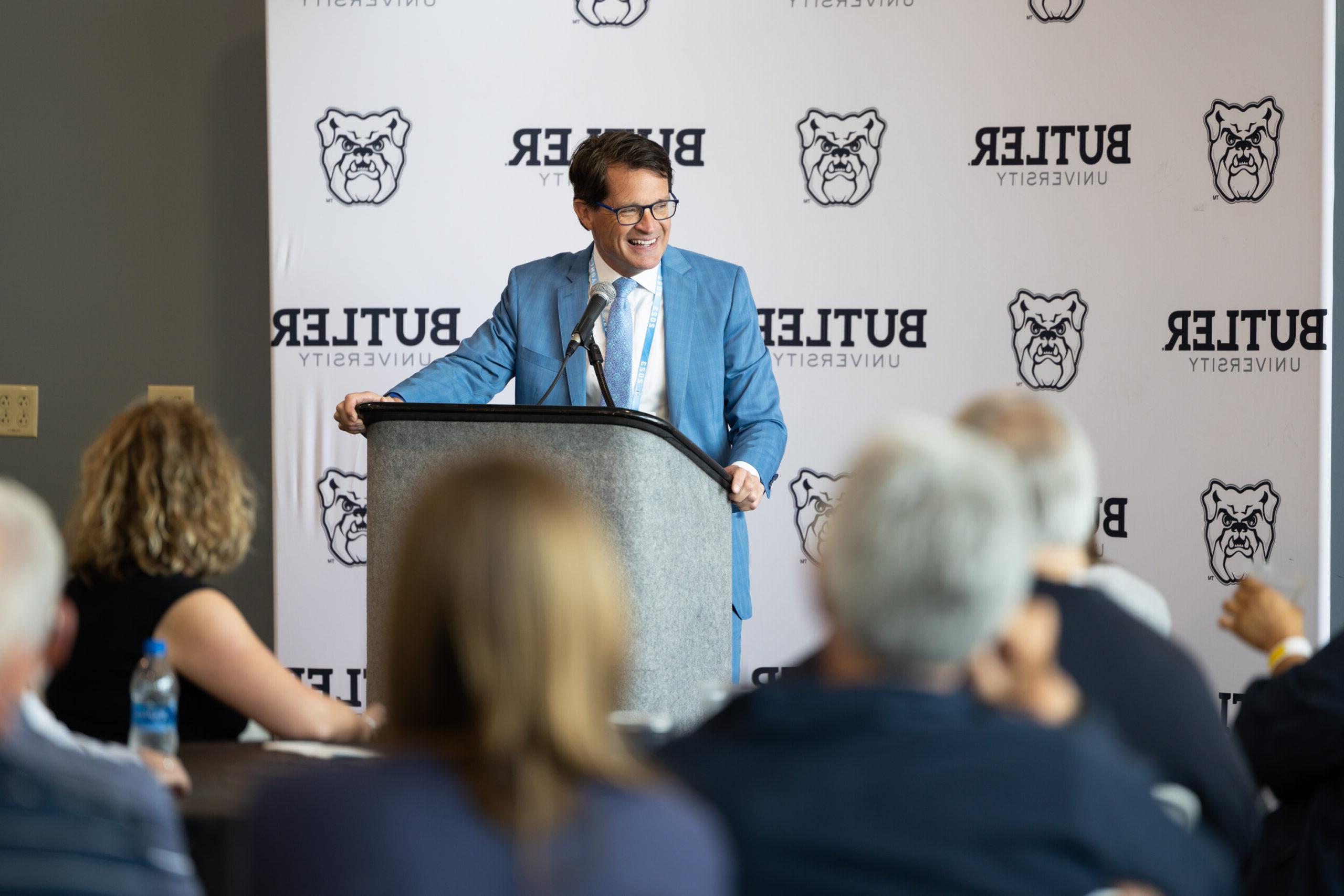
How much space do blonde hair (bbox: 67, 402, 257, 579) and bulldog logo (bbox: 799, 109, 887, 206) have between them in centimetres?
282

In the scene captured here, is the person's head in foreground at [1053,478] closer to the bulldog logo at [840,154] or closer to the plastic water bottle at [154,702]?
the plastic water bottle at [154,702]

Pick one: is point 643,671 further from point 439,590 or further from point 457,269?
point 457,269

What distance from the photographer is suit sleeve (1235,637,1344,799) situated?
6.66 feet

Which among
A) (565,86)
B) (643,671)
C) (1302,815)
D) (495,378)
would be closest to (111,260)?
(565,86)

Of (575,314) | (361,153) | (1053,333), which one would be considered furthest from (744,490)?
(361,153)

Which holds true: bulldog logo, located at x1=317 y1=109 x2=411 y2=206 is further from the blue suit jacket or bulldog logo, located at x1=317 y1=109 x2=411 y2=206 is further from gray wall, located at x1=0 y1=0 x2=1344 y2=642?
the blue suit jacket

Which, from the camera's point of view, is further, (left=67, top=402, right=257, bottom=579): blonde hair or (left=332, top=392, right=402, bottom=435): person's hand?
(left=332, top=392, right=402, bottom=435): person's hand

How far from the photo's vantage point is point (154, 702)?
79.4 inches

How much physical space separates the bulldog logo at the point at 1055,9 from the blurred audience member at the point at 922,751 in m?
3.64

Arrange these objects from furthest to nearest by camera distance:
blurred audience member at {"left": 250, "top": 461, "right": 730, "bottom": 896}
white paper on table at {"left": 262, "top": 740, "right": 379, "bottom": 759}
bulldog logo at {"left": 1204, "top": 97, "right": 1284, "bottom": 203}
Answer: bulldog logo at {"left": 1204, "top": 97, "right": 1284, "bottom": 203} < white paper on table at {"left": 262, "top": 740, "right": 379, "bottom": 759} < blurred audience member at {"left": 250, "top": 461, "right": 730, "bottom": 896}

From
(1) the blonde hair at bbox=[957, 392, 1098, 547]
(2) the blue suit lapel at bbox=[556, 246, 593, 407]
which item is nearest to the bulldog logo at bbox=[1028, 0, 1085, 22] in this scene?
(2) the blue suit lapel at bbox=[556, 246, 593, 407]

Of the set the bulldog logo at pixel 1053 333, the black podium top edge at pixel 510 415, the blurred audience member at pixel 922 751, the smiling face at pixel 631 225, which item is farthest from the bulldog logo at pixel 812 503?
the blurred audience member at pixel 922 751

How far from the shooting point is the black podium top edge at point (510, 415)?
269 centimetres

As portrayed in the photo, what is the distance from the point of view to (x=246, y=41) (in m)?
5.06
